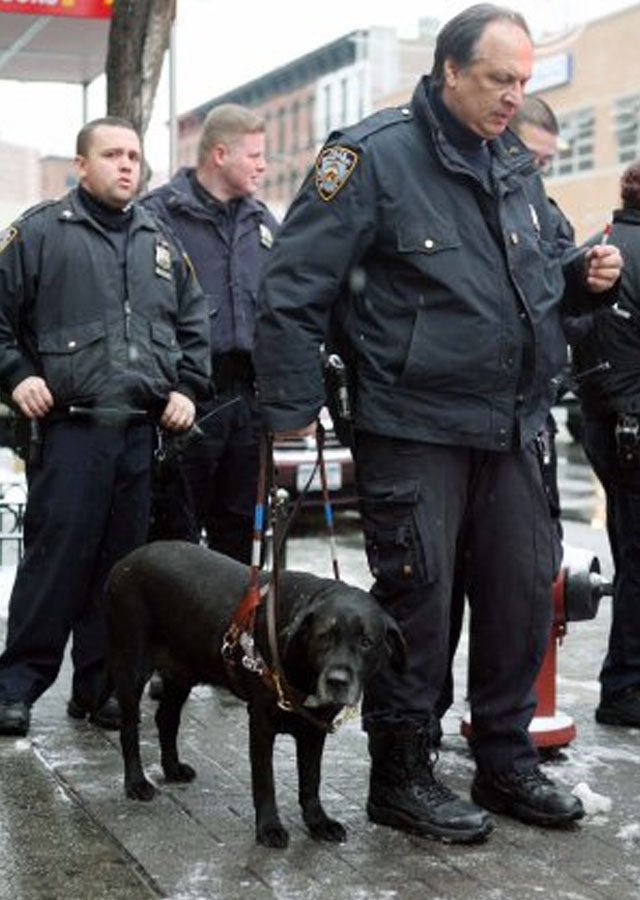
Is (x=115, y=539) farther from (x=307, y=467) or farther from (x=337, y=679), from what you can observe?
(x=307, y=467)

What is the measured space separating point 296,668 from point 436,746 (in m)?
1.34

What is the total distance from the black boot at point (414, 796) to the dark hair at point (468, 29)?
5.91 ft

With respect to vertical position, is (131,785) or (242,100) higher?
(242,100)

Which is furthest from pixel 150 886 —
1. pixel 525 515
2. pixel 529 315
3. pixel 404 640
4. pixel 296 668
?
pixel 529 315

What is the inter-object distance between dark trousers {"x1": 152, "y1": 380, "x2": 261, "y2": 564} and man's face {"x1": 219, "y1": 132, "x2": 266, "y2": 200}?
28.9 inches

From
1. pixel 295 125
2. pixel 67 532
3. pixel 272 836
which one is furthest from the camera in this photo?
pixel 295 125

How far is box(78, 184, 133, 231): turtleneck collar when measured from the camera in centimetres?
530

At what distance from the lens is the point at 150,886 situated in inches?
145

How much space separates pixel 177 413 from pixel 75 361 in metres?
0.39

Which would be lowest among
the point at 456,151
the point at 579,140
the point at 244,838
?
the point at 244,838

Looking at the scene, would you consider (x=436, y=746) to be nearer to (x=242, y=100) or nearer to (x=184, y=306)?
(x=184, y=306)

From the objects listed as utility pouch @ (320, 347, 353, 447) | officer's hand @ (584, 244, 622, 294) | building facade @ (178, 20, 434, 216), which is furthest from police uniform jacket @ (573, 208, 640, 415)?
building facade @ (178, 20, 434, 216)

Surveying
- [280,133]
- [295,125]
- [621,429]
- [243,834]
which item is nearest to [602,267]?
[621,429]

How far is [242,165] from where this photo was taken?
5.86 metres
